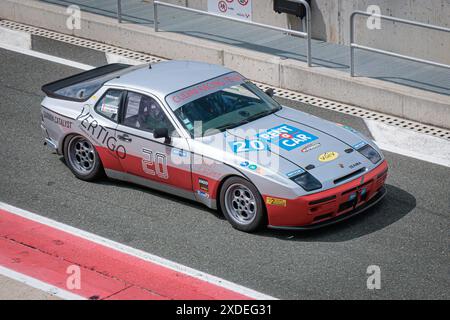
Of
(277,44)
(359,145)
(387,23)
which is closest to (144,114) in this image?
(359,145)

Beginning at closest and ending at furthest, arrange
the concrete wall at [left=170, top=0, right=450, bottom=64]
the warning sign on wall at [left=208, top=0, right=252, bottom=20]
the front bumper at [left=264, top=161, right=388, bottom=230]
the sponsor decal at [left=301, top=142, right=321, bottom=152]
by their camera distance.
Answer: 1. the front bumper at [left=264, top=161, right=388, bottom=230]
2. the sponsor decal at [left=301, top=142, right=321, bottom=152]
3. the concrete wall at [left=170, top=0, right=450, bottom=64]
4. the warning sign on wall at [left=208, top=0, right=252, bottom=20]

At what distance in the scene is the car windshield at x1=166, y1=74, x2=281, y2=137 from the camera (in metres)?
10.8

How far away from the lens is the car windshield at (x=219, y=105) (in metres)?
10.8

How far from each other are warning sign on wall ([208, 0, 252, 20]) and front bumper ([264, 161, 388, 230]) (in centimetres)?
631

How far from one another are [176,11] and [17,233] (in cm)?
719

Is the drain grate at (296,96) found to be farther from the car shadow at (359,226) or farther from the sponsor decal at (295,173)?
the sponsor decal at (295,173)

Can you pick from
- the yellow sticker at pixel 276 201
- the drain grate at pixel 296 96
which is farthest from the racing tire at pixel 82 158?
the drain grate at pixel 296 96

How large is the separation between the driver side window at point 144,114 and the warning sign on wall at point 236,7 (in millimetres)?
5252

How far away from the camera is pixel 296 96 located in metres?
14.1

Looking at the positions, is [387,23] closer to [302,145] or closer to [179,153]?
[302,145]

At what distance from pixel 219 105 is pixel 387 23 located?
4543 millimetres

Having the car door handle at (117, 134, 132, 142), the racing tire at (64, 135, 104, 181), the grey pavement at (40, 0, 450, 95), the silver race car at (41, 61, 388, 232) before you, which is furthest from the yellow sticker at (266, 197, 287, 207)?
the grey pavement at (40, 0, 450, 95)

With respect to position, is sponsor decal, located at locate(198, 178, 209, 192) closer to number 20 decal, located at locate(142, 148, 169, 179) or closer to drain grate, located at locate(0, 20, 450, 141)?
number 20 decal, located at locate(142, 148, 169, 179)

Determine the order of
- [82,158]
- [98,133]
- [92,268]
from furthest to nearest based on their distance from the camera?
[82,158], [98,133], [92,268]
